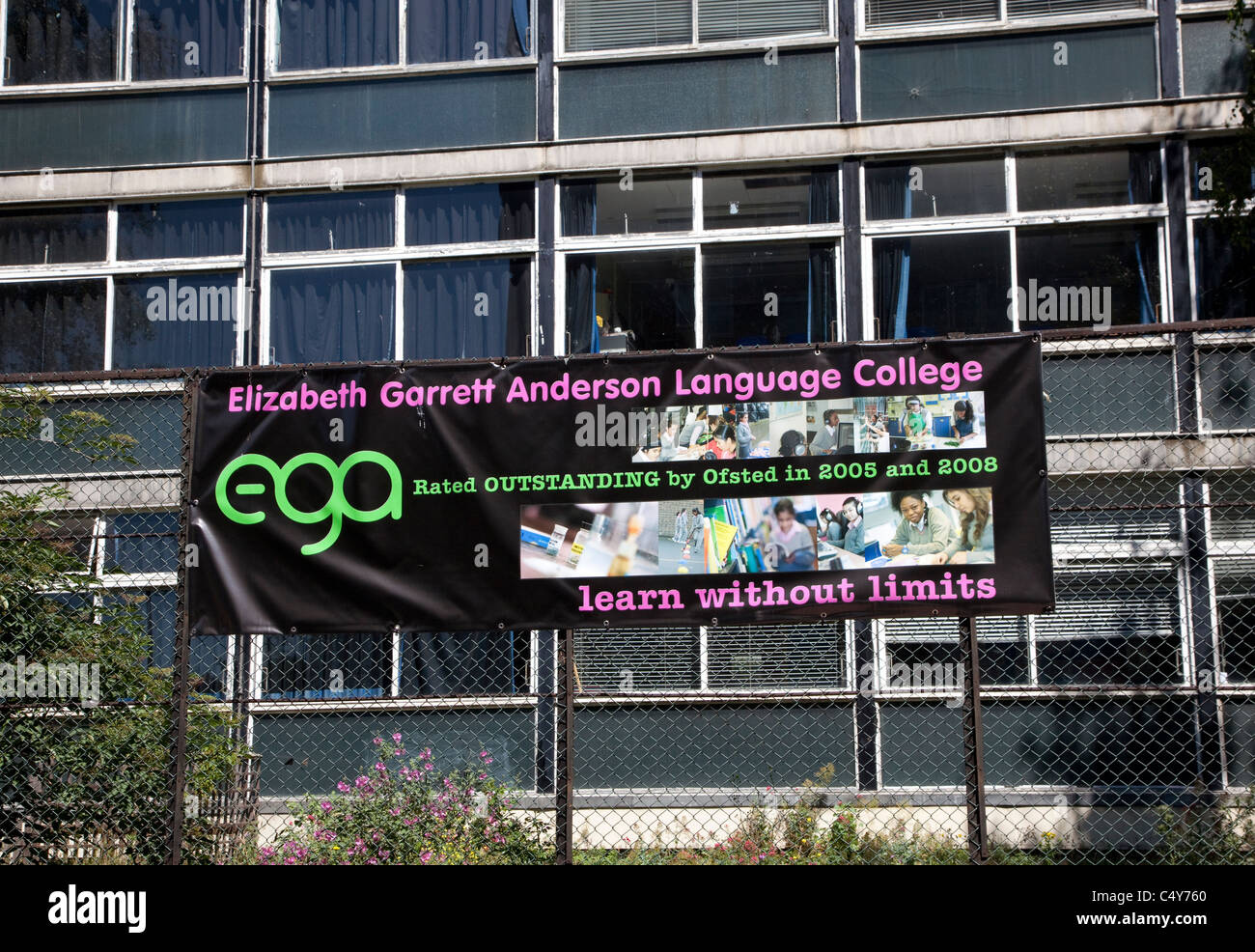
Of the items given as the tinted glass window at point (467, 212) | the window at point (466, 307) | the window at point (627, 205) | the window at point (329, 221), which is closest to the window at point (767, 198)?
the window at point (627, 205)

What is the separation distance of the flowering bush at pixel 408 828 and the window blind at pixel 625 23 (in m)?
7.73

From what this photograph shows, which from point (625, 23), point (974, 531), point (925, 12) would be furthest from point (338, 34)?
point (974, 531)

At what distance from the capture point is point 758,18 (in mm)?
12516

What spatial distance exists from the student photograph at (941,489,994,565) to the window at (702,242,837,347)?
6120 millimetres

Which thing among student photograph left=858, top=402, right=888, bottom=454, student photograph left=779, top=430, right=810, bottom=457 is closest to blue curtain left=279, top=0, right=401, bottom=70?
student photograph left=779, top=430, right=810, bottom=457

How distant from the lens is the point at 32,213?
42.8 ft

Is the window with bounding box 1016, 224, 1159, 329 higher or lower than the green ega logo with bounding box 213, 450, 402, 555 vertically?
higher

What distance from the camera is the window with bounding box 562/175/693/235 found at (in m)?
12.4

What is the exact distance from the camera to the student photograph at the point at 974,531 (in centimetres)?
604

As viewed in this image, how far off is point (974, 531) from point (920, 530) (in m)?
0.26

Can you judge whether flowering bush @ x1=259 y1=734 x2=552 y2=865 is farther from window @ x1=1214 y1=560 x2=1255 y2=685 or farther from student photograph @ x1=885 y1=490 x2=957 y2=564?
window @ x1=1214 y1=560 x2=1255 y2=685

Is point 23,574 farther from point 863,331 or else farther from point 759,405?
point 863,331

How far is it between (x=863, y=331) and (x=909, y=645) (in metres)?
3.04
